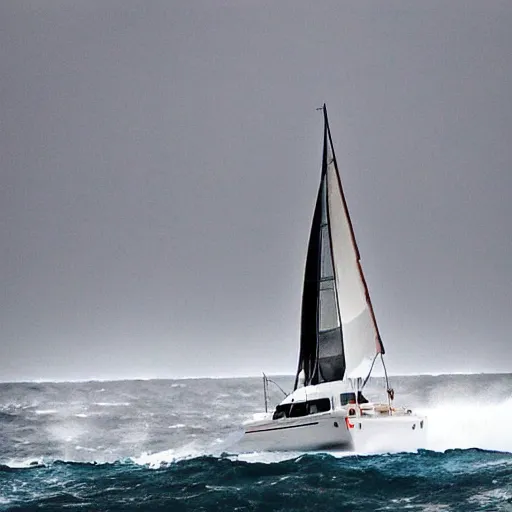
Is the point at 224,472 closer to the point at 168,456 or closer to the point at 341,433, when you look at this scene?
the point at 341,433

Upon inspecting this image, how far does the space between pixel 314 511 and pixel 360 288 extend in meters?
9.53

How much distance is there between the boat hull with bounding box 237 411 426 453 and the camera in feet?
81.5

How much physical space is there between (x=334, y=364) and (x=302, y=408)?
172 cm

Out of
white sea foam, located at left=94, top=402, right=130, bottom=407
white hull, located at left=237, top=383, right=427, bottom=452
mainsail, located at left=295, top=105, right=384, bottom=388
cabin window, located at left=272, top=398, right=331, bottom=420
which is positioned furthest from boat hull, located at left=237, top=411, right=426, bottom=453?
white sea foam, located at left=94, top=402, right=130, bottom=407

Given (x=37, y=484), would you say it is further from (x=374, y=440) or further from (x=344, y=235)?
(x=344, y=235)

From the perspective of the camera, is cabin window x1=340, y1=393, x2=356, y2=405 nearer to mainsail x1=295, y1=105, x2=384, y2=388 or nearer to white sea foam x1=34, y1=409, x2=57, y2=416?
mainsail x1=295, y1=105, x2=384, y2=388

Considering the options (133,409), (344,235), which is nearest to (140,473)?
(344,235)

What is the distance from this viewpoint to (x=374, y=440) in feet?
81.9

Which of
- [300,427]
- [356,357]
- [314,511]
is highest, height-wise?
[356,357]

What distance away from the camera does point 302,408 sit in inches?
1043

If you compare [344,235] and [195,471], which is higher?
[344,235]

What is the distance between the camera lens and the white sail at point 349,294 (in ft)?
90.2

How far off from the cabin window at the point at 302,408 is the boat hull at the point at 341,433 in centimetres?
52

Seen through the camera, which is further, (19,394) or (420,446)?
(19,394)
